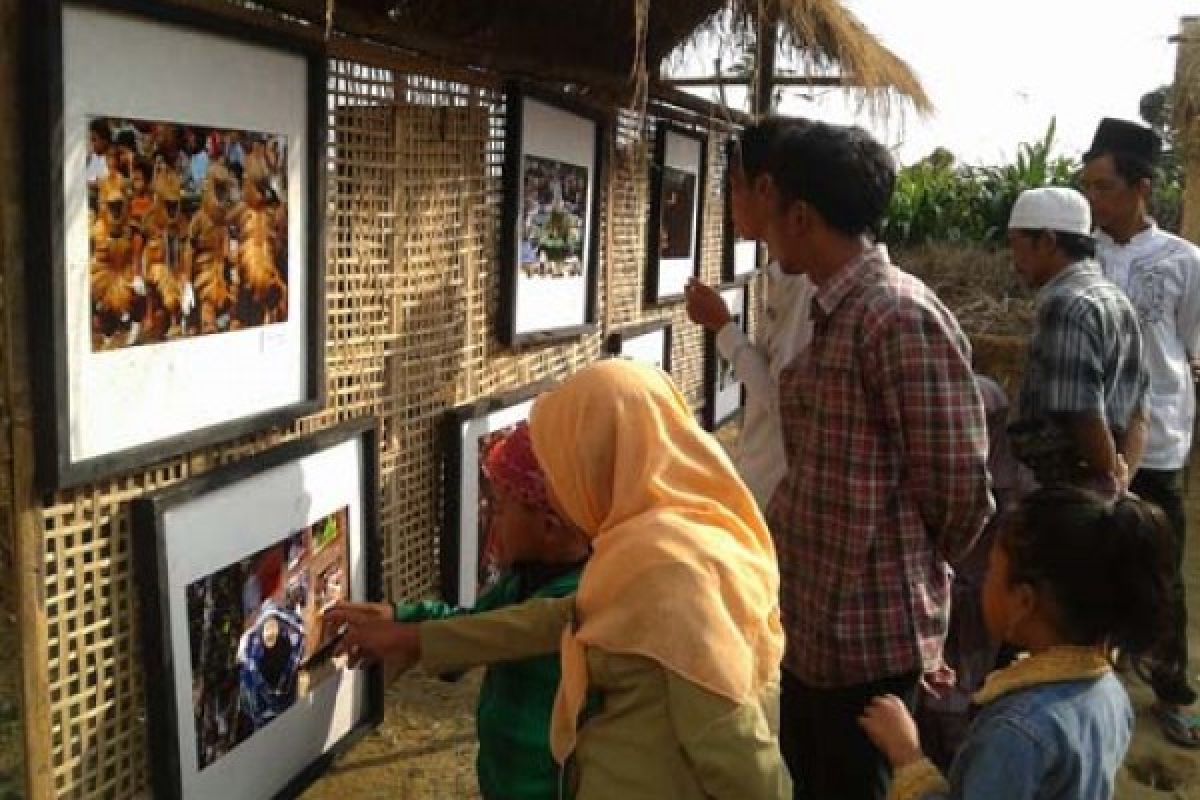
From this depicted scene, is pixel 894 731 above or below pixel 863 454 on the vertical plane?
below

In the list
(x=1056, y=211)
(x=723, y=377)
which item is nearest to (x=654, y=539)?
(x=1056, y=211)

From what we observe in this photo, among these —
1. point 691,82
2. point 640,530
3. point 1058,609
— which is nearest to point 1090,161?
point 691,82

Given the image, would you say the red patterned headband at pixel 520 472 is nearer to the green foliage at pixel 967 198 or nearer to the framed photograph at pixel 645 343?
the framed photograph at pixel 645 343

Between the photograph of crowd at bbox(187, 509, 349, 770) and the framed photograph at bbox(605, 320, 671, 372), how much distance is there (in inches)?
78.9

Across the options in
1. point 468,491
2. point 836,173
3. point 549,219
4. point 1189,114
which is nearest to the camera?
point 836,173

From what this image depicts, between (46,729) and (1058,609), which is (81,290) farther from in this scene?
(1058,609)

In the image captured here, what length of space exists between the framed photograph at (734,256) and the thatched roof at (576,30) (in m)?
1.26

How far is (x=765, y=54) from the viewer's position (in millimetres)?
4781

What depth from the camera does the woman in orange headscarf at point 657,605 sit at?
5.20 feet

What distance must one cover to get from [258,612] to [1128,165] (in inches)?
127

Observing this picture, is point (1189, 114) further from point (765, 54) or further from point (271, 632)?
point (271, 632)

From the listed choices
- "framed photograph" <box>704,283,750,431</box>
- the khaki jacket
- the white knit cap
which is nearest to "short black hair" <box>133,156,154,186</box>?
the khaki jacket

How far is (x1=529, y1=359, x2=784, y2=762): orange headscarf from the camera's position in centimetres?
159

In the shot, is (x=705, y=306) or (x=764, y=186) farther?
(x=705, y=306)
